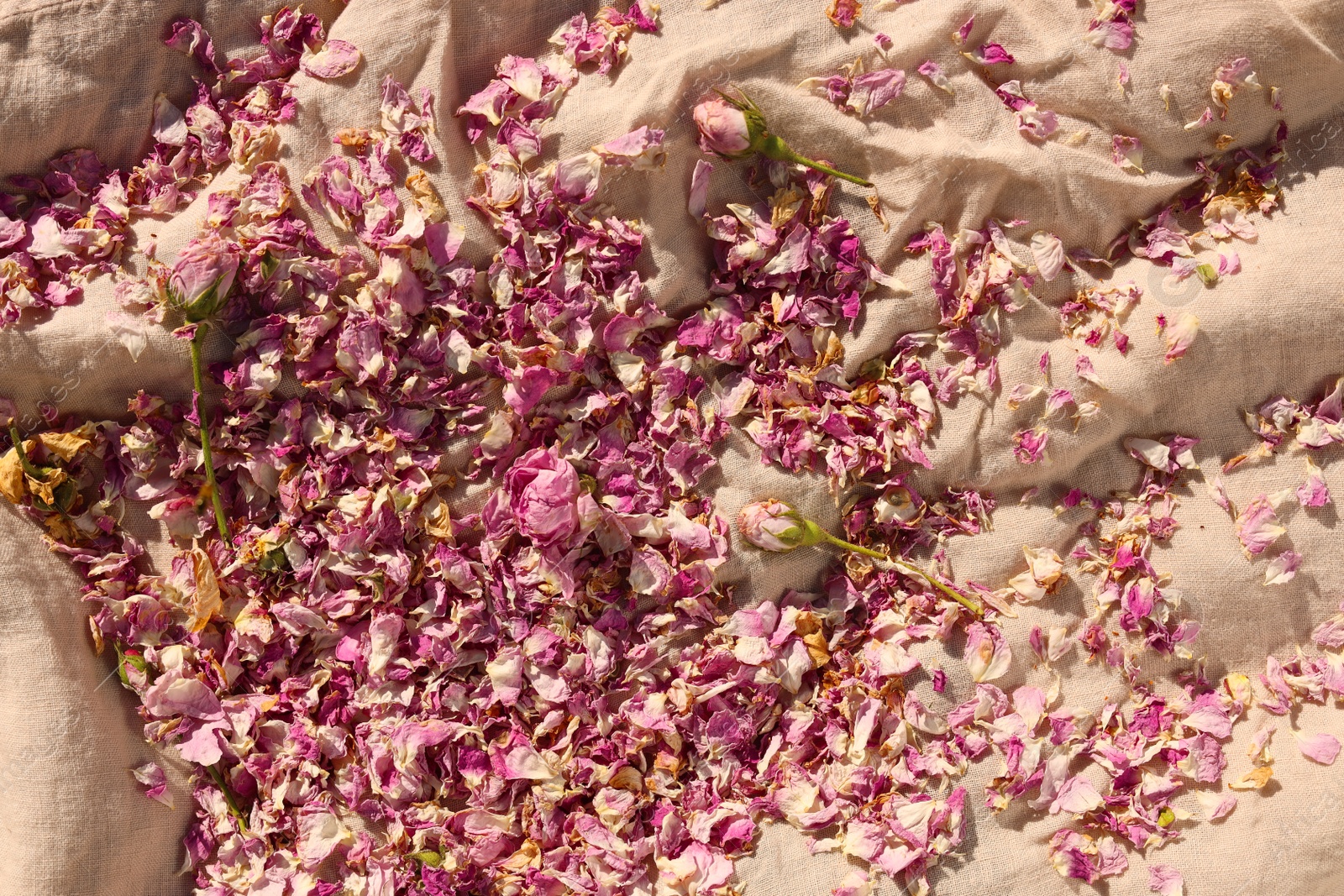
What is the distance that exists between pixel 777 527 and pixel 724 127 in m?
0.53

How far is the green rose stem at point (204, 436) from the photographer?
4.19ft

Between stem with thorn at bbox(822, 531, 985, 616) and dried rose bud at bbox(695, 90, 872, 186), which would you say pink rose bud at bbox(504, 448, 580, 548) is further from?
dried rose bud at bbox(695, 90, 872, 186)

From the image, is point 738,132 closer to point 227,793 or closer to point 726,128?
point 726,128

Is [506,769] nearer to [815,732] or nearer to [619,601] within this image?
[619,601]

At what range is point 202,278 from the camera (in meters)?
1.25

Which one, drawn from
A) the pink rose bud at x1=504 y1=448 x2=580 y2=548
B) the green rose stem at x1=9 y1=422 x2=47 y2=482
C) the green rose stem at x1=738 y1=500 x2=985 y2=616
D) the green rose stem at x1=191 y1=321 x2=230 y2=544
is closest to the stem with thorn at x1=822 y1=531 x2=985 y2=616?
the green rose stem at x1=738 y1=500 x2=985 y2=616

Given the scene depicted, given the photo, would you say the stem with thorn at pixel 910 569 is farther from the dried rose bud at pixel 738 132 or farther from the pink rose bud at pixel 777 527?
the dried rose bud at pixel 738 132

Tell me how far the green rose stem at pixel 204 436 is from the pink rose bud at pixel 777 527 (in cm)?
70

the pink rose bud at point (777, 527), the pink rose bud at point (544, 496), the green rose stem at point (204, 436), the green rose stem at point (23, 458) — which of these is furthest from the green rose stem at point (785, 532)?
the green rose stem at point (23, 458)

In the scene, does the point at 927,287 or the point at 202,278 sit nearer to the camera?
the point at 202,278

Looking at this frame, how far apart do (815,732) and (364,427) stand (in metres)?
0.75

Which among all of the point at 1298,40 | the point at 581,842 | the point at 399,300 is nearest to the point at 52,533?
the point at 399,300

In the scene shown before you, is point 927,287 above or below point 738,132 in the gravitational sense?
below

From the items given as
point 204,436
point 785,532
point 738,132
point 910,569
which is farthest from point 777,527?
point 204,436
